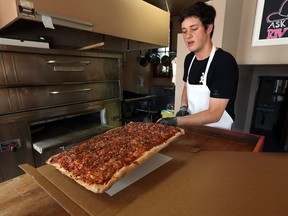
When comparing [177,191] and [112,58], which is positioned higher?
[112,58]

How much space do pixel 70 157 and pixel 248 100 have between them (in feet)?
8.96

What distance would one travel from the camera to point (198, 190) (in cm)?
46

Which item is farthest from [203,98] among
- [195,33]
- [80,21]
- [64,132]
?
[64,132]

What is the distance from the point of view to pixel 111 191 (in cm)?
51

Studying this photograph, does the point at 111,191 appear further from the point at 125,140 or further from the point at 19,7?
the point at 19,7

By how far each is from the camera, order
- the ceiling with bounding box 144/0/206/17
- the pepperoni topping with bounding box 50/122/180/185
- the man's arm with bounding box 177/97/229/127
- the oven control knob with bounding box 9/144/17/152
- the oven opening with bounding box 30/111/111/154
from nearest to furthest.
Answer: the pepperoni topping with bounding box 50/122/180/185 < the man's arm with bounding box 177/97/229/127 < the oven control knob with bounding box 9/144/17/152 < the oven opening with bounding box 30/111/111/154 < the ceiling with bounding box 144/0/206/17

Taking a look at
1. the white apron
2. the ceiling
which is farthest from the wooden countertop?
the ceiling

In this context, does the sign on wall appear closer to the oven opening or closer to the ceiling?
the ceiling

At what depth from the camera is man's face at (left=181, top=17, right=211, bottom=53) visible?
1.04 metres

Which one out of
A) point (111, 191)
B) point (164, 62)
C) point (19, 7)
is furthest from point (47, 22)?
point (164, 62)

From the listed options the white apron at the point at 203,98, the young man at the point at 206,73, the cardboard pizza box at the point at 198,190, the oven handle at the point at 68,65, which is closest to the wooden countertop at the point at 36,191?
the cardboard pizza box at the point at 198,190

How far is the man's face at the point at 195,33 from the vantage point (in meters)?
1.04

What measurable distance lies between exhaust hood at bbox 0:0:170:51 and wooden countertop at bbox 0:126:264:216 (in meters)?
0.91

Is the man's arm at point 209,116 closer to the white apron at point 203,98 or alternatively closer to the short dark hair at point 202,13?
the white apron at point 203,98
